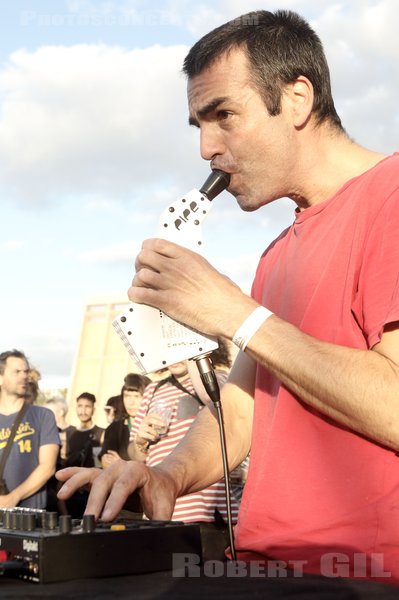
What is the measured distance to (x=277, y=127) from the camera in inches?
83.4

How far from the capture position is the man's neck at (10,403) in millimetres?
6887

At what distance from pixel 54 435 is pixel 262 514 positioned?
17.3 ft

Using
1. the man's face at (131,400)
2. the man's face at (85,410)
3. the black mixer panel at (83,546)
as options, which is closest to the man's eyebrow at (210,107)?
the black mixer panel at (83,546)

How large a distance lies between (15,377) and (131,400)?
3.92 feet

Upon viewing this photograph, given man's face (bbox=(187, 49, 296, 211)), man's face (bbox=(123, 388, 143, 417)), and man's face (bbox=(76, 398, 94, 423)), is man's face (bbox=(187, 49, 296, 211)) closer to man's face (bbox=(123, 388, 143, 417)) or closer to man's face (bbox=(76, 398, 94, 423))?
man's face (bbox=(123, 388, 143, 417))

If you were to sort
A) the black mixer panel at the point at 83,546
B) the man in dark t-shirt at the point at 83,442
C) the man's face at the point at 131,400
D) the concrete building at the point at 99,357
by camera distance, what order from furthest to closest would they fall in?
the concrete building at the point at 99,357
the man's face at the point at 131,400
the man in dark t-shirt at the point at 83,442
the black mixer panel at the point at 83,546

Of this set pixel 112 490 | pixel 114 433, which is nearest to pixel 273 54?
pixel 112 490

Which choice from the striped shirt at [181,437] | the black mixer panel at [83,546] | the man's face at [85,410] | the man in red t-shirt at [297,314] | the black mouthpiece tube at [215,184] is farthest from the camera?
the man's face at [85,410]

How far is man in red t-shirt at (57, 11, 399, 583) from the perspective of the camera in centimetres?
166

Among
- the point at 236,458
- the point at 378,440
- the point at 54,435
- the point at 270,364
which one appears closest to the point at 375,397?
the point at 378,440

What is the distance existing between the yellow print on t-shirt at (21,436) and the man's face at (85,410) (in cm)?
299

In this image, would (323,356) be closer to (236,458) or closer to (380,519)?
(380,519)

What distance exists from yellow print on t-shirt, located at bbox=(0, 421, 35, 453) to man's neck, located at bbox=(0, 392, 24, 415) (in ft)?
0.56

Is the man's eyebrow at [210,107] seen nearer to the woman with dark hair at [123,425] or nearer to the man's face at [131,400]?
the woman with dark hair at [123,425]
